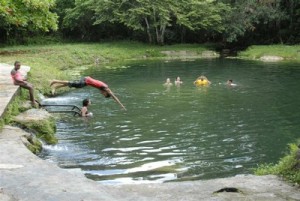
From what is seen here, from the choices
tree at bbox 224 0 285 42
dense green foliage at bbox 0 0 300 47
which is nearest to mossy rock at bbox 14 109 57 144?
dense green foliage at bbox 0 0 300 47

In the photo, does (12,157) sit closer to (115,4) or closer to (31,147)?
(31,147)

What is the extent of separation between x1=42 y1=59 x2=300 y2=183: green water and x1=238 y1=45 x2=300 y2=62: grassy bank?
1564 cm

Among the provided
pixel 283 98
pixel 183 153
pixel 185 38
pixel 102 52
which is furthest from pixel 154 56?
pixel 183 153

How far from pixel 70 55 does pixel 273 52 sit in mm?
19631

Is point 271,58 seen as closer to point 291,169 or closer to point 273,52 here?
point 273,52

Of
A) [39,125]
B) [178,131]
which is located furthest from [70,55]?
[39,125]

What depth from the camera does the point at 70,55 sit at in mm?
40344

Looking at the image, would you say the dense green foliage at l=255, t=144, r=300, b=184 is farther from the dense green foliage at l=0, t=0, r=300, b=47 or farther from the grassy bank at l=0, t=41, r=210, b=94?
the dense green foliage at l=0, t=0, r=300, b=47

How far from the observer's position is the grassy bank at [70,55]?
3000 cm

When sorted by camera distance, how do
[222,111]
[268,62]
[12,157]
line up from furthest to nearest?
[268,62], [222,111], [12,157]

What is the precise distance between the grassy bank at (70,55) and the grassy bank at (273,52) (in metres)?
5.15

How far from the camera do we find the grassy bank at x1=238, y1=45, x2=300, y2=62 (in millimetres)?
42906

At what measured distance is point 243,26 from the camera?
4881 centimetres

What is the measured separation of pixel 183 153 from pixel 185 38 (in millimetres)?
44441
